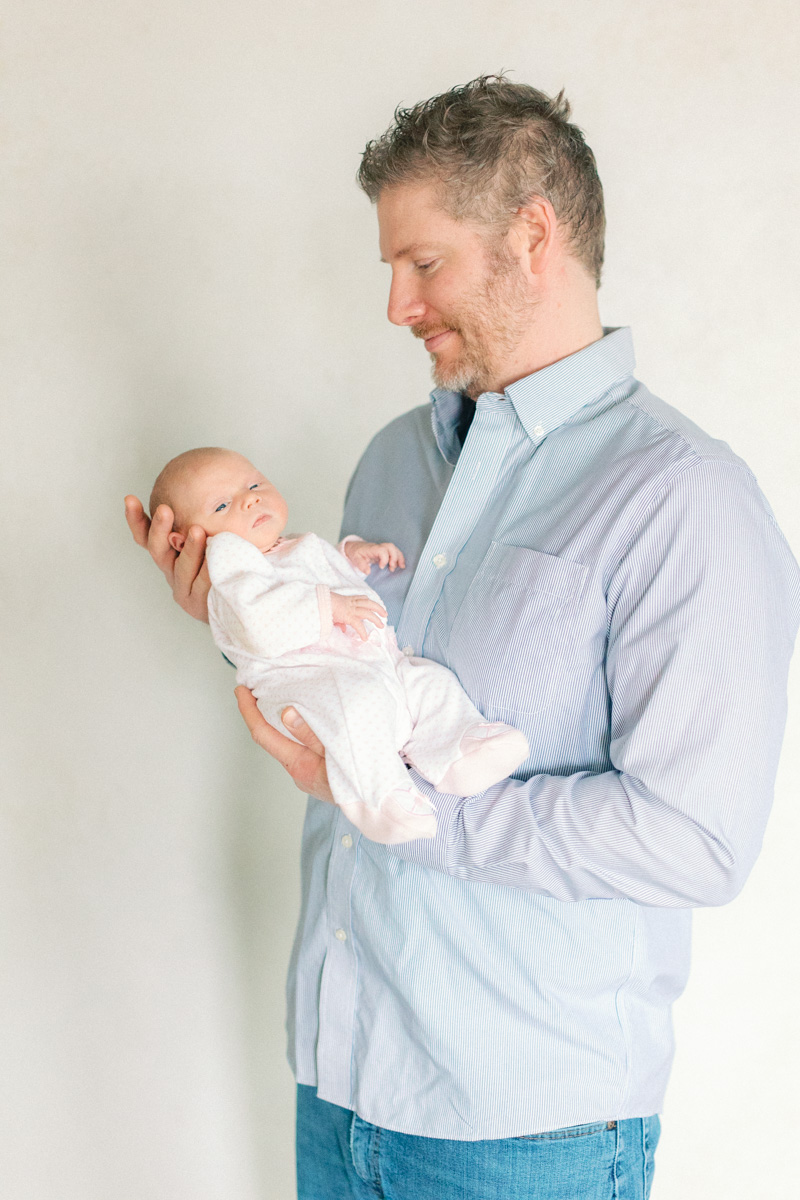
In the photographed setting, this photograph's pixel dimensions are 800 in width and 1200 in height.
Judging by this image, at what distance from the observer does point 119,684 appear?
2.14 meters

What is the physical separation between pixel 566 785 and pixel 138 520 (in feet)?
2.75

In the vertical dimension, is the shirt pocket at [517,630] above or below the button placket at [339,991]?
above

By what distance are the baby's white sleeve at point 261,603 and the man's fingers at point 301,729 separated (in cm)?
10

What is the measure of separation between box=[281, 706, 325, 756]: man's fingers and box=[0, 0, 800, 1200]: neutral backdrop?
0.93 m

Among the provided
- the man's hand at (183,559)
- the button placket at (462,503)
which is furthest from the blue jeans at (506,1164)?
the man's hand at (183,559)

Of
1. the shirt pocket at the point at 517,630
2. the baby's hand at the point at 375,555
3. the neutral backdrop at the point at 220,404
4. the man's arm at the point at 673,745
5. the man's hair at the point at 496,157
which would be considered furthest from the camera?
the neutral backdrop at the point at 220,404

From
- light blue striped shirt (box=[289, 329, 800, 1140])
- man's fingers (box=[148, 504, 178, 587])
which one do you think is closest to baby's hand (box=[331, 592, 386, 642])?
light blue striped shirt (box=[289, 329, 800, 1140])

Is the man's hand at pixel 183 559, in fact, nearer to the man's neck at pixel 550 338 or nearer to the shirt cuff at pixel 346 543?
the shirt cuff at pixel 346 543

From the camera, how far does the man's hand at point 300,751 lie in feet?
4.25

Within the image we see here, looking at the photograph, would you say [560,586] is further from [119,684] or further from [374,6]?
[374,6]

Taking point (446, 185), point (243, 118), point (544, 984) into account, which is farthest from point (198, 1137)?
point (243, 118)

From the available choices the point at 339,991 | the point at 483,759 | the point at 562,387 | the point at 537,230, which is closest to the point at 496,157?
the point at 537,230

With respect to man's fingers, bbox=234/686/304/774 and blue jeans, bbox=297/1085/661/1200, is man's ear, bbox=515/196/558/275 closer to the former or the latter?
man's fingers, bbox=234/686/304/774

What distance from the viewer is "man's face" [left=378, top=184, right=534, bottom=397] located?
1423mm
